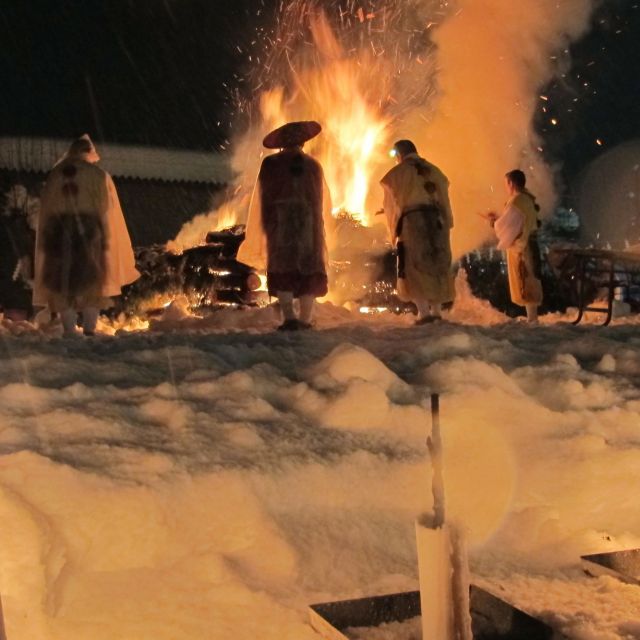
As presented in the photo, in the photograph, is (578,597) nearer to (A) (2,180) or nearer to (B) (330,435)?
(B) (330,435)

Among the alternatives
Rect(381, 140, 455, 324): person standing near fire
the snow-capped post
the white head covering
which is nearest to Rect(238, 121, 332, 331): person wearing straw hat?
Rect(381, 140, 455, 324): person standing near fire

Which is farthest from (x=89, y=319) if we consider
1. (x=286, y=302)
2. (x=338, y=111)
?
(x=338, y=111)

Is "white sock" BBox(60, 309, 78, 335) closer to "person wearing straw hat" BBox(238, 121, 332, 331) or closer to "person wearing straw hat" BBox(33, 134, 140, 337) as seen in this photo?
"person wearing straw hat" BBox(33, 134, 140, 337)

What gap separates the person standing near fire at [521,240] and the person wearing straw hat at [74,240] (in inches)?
162

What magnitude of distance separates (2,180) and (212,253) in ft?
16.7

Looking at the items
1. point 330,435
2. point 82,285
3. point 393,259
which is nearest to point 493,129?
point 393,259

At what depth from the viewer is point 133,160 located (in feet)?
51.0

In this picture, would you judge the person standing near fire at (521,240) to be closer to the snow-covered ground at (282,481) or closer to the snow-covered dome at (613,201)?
the snow-covered ground at (282,481)

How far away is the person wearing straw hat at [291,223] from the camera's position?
7633 mm

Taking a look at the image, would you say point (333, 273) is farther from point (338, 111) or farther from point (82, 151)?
point (338, 111)

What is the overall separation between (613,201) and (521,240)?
57.7 feet

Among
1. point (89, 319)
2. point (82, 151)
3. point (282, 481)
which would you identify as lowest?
point (282, 481)

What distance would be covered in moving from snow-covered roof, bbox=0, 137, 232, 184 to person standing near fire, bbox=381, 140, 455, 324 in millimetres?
8114

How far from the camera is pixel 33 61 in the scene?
48.4ft
